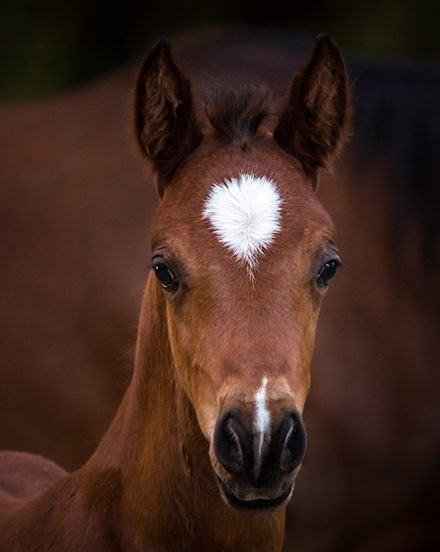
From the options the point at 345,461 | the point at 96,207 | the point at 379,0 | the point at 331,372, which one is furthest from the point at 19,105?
the point at 379,0

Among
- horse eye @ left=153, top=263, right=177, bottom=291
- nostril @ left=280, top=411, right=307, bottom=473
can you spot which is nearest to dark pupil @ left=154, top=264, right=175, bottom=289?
horse eye @ left=153, top=263, right=177, bottom=291

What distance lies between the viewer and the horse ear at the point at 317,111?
2.09m

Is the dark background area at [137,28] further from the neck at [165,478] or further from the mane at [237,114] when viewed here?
the neck at [165,478]

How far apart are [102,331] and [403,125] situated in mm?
1560

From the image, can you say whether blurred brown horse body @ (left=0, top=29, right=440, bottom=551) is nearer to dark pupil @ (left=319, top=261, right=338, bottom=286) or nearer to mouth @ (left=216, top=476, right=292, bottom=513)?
dark pupil @ (left=319, top=261, right=338, bottom=286)

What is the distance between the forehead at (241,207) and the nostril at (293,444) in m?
0.35

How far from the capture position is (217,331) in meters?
1.77

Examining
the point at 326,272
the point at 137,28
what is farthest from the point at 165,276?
the point at 137,28

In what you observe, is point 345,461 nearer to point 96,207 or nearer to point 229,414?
point 96,207

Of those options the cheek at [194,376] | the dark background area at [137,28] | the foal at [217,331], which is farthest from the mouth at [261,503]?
the dark background area at [137,28]

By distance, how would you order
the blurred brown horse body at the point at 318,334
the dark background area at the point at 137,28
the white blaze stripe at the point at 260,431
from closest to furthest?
the white blaze stripe at the point at 260,431
the blurred brown horse body at the point at 318,334
the dark background area at the point at 137,28

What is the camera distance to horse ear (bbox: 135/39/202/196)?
2.05 m

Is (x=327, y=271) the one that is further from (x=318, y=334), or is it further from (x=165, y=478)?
(x=318, y=334)

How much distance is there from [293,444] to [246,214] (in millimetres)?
516
